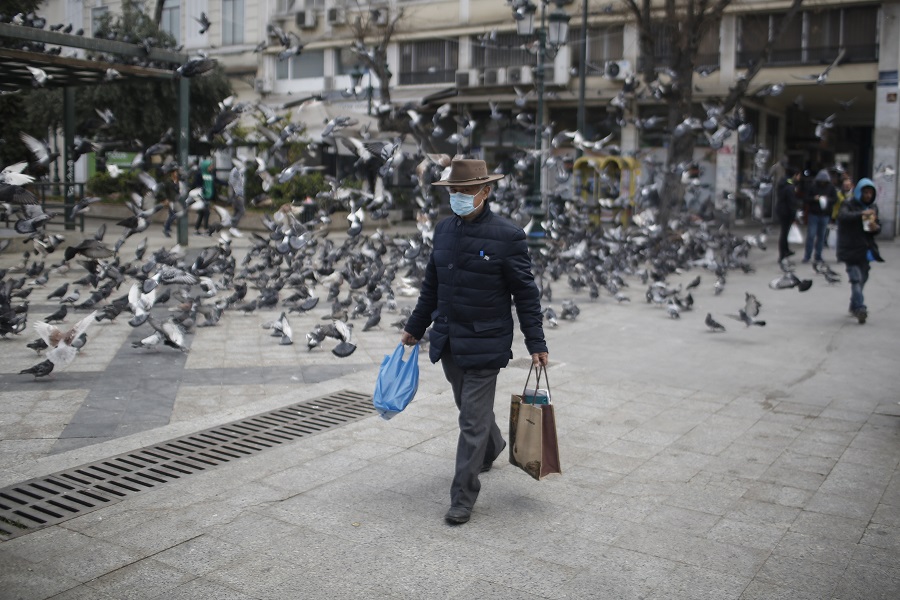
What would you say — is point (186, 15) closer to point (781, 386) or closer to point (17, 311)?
point (17, 311)

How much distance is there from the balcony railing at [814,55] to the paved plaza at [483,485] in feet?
70.2

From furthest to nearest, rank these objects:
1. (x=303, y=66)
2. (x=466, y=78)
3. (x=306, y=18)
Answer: (x=303, y=66)
(x=306, y=18)
(x=466, y=78)

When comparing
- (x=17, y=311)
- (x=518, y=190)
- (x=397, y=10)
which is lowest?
(x=17, y=311)

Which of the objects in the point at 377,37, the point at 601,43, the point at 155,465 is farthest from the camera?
the point at 377,37

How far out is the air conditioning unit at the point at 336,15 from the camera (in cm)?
3747

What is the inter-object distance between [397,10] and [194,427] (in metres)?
31.7

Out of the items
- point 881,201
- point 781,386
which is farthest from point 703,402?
point 881,201

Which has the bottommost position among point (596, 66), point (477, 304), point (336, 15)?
point (477, 304)

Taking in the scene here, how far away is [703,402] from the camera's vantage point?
25.0 ft

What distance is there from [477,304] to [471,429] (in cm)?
66

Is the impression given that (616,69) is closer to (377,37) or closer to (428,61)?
(428,61)

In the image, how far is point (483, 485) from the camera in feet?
18.0

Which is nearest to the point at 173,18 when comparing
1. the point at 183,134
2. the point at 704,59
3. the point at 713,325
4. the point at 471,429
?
the point at 704,59

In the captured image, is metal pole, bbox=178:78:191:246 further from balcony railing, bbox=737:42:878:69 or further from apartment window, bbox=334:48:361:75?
apartment window, bbox=334:48:361:75
